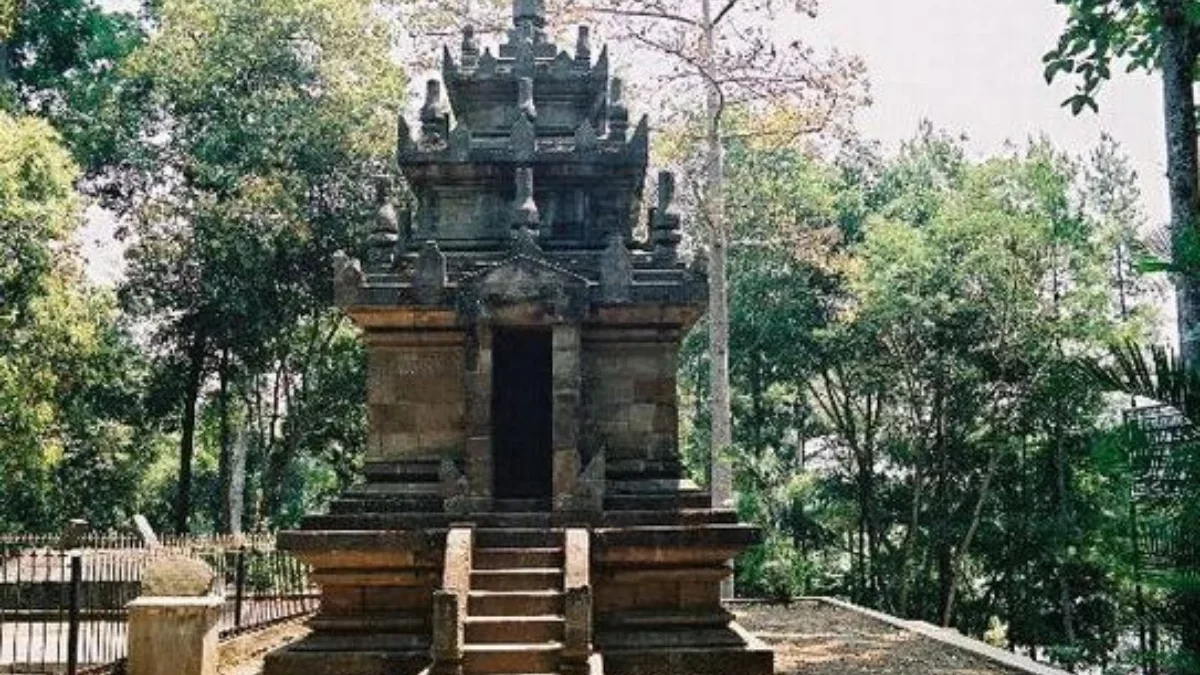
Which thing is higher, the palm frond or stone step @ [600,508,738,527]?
the palm frond

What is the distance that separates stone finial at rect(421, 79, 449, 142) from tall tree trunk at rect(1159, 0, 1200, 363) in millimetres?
7553

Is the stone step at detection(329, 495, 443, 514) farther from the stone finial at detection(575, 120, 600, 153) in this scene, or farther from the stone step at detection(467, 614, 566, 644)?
the stone finial at detection(575, 120, 600, 153)

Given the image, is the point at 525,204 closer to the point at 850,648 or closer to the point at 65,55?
the point at 850,648

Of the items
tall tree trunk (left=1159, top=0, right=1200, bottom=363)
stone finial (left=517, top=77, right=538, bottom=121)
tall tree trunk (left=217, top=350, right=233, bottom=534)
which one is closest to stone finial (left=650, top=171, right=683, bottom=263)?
stone finial (left=517, top=77, right=538, bottom=121)

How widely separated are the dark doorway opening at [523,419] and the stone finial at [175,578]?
3719 mm

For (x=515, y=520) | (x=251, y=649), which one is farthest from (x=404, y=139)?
(x=251, y=649)

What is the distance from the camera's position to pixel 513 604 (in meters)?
10.1

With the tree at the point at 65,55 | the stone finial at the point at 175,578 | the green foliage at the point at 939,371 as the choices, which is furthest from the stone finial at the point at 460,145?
the tree at the point at 65,55

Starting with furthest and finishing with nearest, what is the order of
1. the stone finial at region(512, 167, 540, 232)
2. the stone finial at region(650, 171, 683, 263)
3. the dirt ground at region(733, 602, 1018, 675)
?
the stone finial at region(650, 171, 683, 263), the stone finial at region(512, 167, 540, 232), the dirt ground at region(733, 602, 1018, 675)

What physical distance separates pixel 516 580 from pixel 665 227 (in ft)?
14.1

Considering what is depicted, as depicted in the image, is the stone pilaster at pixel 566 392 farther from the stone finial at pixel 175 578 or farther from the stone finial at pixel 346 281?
the stone finial at pixel 175 578

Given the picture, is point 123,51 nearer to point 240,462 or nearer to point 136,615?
point 240,462

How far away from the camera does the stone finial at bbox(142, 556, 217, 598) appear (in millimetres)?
10016

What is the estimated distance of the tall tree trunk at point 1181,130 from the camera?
9055mm
